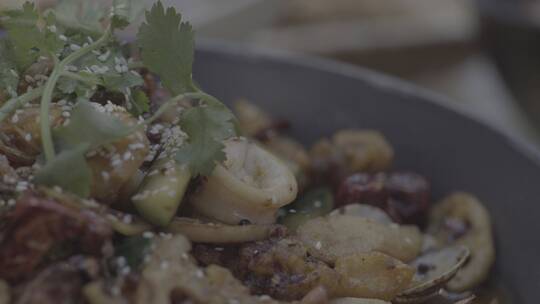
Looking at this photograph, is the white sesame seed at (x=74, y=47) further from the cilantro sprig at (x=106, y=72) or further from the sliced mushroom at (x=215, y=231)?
the sliced mushroom at (x=215, y=231)

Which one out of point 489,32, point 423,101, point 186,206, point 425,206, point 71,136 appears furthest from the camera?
point 489,32

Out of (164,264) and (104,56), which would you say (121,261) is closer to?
(164,264)

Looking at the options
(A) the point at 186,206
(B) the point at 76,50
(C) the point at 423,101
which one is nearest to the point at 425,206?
(C) the point at 423,101

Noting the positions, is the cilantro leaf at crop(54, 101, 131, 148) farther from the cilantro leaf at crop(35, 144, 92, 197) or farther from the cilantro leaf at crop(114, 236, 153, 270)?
the cilantro leaf at crop(114, 236, 153, 270)

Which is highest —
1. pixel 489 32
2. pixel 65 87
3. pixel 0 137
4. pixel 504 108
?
pixel 65 87

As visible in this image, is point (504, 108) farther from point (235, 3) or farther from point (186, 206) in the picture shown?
point (186, 206)

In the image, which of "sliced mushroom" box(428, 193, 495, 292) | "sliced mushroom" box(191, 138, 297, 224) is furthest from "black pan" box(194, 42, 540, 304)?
"sliced mushroom" box(191, 138, 297, 224)
